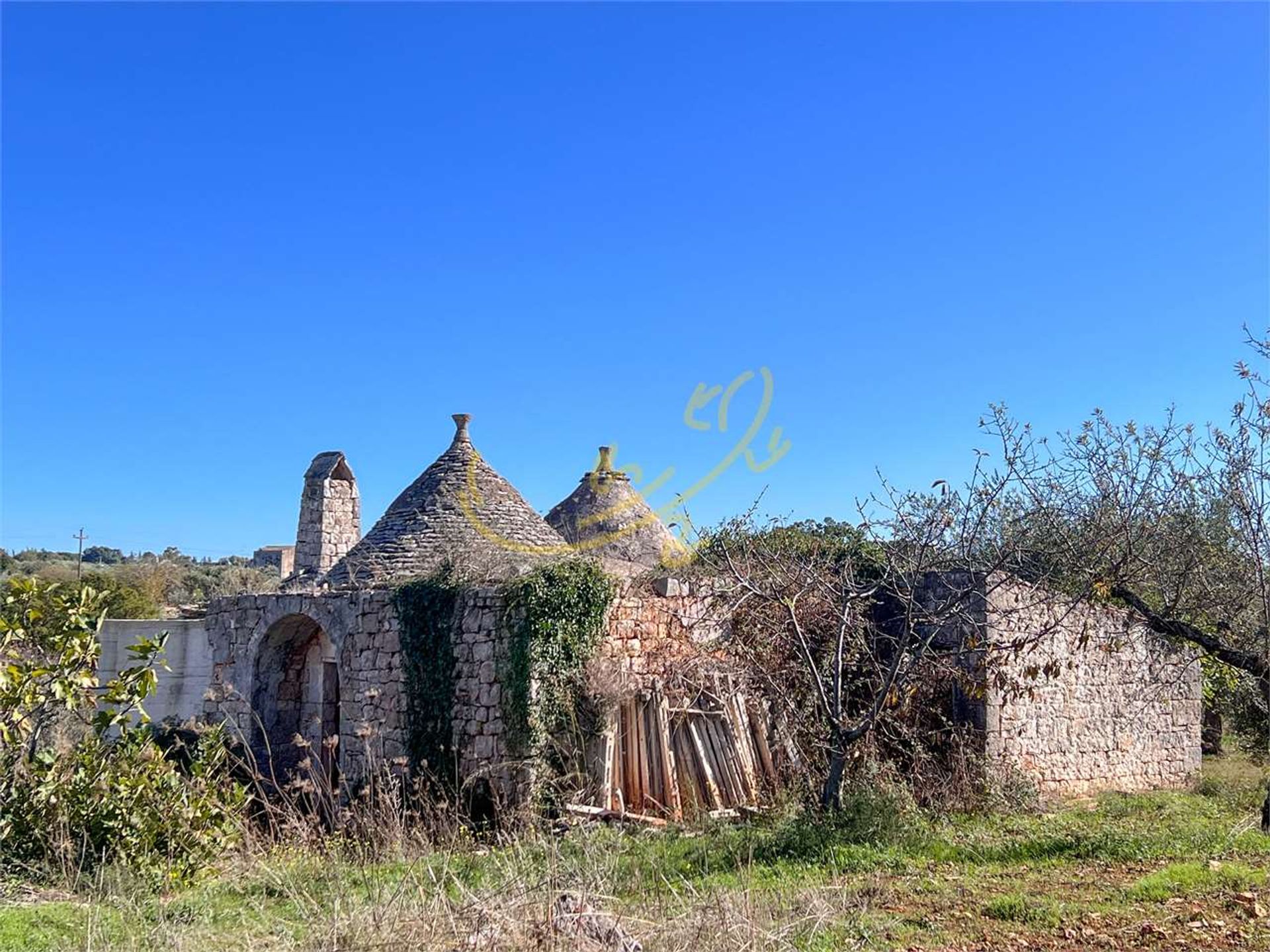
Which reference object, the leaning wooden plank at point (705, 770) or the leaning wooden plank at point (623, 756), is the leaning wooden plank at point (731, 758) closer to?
the leaning wooden plank at point (705, 770)

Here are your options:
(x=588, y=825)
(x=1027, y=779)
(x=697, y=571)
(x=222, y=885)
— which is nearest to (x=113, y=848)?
(x=222, y=885)

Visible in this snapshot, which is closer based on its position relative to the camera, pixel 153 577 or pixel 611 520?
pixel 611 520

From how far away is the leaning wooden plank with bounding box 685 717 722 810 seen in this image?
10.5 m

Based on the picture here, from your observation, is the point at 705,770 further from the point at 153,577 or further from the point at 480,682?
the point at 153,577

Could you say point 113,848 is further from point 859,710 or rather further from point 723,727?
point 859,710

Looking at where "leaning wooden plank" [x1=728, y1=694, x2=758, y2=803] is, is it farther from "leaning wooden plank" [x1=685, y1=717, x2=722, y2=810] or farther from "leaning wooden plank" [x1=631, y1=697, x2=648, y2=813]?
"leaning wooden plank" [x1=631, y1=697, x2=648, y2=813]

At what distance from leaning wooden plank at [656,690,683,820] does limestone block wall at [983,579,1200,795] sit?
3.19 metres

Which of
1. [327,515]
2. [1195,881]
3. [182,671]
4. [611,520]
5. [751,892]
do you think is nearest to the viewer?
[751,892]

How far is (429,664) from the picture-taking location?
11617 mm

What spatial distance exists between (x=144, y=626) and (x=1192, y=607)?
13745mm

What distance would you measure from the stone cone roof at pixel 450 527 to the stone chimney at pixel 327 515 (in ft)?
8.41

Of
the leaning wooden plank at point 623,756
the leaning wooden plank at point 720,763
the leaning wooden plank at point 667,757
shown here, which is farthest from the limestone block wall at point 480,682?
the leaning wooden plank at point 720,763

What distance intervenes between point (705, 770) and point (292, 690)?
20.7ft

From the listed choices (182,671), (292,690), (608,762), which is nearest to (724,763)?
(608,762)
